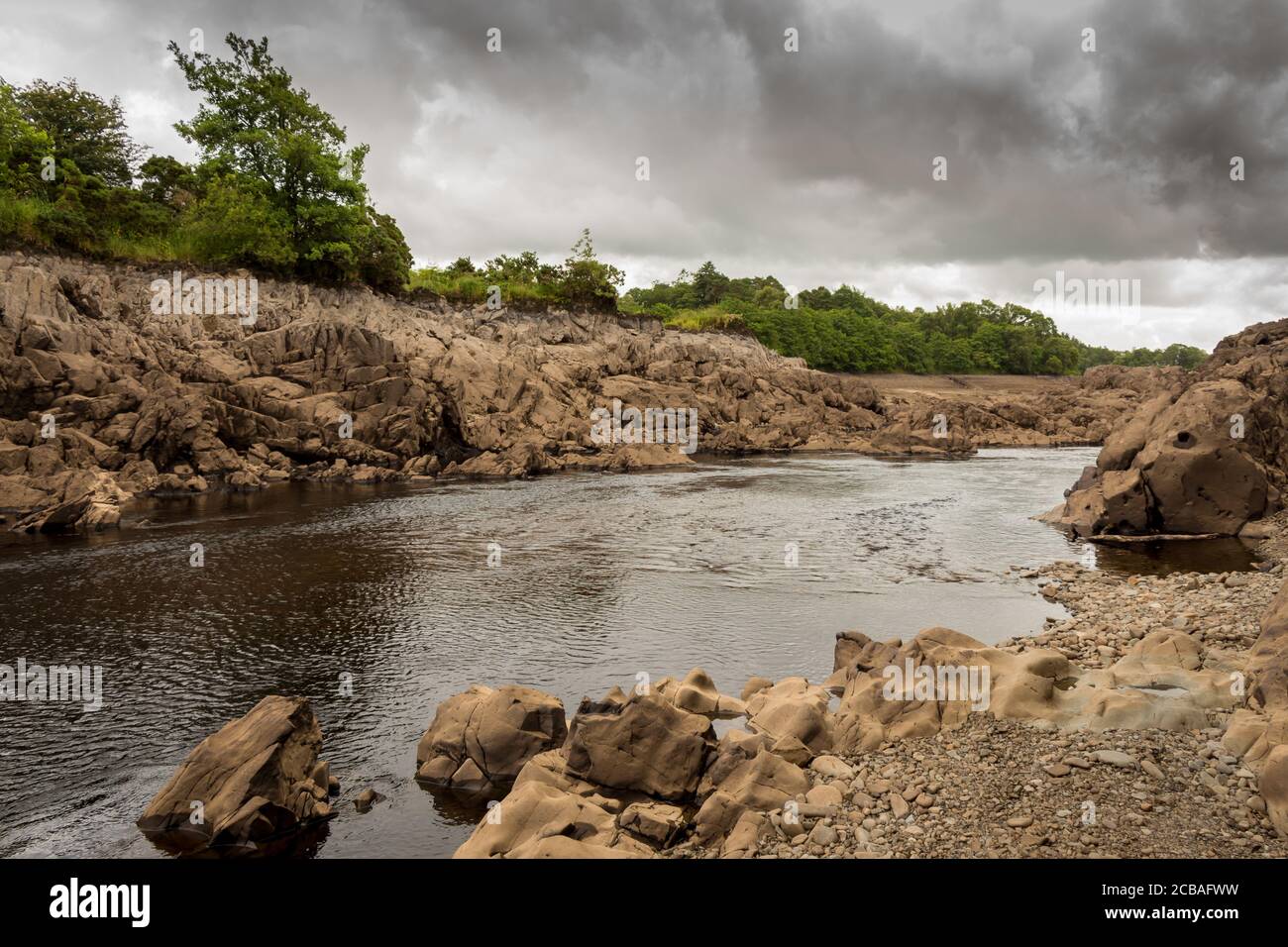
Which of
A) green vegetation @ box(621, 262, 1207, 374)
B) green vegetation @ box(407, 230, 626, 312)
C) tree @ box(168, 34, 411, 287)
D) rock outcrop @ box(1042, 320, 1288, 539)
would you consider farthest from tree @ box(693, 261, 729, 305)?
rock outcrop @ box(1042, 320, 1288, 539)

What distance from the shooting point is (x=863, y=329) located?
134875 mm

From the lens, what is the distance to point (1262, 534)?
25.5 meters

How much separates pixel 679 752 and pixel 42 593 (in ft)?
67.7

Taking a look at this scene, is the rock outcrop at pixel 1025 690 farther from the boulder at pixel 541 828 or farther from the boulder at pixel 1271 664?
the boulder at pixel 541 828

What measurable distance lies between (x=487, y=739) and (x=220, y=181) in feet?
198

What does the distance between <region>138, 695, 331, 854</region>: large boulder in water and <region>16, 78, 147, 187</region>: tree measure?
64945mm

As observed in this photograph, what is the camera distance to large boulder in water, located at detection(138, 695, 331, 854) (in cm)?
978

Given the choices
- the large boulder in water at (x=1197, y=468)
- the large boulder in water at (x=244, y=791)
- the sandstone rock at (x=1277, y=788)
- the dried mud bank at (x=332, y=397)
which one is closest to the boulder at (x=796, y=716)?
the sandstone rock at (x=1277, y=788)

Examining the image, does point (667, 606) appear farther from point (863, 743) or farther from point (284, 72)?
point (284, 72)

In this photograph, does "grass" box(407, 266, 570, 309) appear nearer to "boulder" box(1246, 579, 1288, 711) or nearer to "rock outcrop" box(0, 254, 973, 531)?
"rock outcrop" box(0, 254, 973, 531)

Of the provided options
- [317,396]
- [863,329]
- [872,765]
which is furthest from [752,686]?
[863,329]

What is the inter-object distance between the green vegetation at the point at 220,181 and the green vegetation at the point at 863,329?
43482mm

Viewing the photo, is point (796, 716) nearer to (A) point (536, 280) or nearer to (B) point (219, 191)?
(B) point (219, 191)
